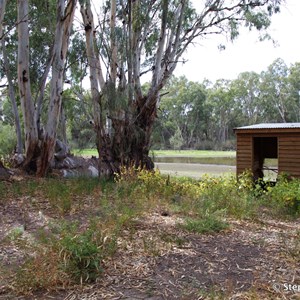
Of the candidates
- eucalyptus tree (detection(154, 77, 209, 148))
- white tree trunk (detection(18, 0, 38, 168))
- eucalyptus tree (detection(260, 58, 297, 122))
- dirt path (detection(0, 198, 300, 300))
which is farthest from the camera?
eucalyptus tree (detection(154, 77, 209, 148))

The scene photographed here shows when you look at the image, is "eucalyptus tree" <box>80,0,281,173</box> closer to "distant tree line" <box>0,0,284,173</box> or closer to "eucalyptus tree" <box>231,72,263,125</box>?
"distant tree line" <box>0,0,284,173</box>

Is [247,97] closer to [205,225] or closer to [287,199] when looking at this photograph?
[287,199]

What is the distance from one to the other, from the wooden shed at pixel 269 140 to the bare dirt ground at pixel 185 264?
5110 mm

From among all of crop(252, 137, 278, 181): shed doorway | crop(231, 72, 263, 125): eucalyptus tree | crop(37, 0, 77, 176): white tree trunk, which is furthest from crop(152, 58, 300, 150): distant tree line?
crop(37, 0, 77, 176): white tree trunk

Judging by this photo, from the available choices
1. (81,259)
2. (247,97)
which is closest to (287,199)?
(81,259)

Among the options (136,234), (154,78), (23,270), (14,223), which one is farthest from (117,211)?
(154,78)

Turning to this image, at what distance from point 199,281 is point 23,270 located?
129cm

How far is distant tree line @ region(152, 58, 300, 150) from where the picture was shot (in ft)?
152

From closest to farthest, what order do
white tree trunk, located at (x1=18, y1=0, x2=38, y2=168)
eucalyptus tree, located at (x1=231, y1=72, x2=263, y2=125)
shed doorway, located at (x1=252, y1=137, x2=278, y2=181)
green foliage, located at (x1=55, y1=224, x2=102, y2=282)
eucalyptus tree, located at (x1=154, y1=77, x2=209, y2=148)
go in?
1. green foliage, located at (x1=55, y1=224, x2=102, y2=282)
2. white tree trunk, located at (x1=18, y1=0, x2=38, y2=168)
3. shed doorway, located at (x1=252, y1=137, x2=278, y2=181)
4. eucalyptus tree, located at (x1=231, y1=72, x2=263, y2=125)
5. eucalyptus tree, located at (x1=154, y1=77, x2=209, y2=148)

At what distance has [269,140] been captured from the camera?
1151 cm

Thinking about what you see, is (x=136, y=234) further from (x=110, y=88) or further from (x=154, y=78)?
(x=154, y=78)

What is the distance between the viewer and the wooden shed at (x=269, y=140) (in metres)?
9.16

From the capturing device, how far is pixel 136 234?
3.84 meters

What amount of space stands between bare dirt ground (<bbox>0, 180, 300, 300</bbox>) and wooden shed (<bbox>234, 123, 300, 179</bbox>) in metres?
5.11
